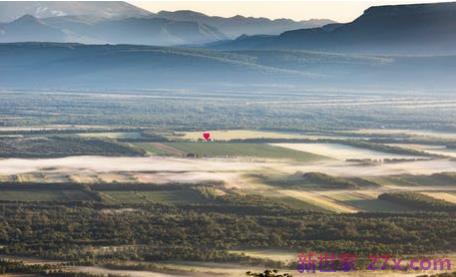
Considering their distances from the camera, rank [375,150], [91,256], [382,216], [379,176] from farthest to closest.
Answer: [375,150] → [379,176] → [382,216] → [91,256]

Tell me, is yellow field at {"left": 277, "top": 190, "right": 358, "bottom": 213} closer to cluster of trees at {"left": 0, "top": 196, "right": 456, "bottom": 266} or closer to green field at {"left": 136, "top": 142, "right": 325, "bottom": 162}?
cluster of trees at {"left": 0, "top": 196, "right": 456, "bottom": 266}

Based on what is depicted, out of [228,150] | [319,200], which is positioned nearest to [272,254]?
[319,200]

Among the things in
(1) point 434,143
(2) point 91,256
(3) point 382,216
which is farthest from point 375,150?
(2) point 91,256

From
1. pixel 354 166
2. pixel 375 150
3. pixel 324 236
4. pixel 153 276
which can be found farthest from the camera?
pixel 375 150

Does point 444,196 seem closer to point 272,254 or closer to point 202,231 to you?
point 202,231

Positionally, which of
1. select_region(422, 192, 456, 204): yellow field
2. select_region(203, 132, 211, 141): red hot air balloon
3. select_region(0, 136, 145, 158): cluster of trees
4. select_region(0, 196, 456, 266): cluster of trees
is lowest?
select_region(203, 132, 211, 141): red hot air balloon

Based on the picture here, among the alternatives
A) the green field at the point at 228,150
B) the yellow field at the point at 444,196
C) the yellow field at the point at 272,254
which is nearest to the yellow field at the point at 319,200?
Result: the yellow field at the point at 444,196

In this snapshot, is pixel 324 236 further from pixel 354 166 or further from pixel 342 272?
pixel 354 166

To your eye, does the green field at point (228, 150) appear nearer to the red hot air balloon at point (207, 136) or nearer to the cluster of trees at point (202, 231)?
the red hot air balloon at point (207, 136)

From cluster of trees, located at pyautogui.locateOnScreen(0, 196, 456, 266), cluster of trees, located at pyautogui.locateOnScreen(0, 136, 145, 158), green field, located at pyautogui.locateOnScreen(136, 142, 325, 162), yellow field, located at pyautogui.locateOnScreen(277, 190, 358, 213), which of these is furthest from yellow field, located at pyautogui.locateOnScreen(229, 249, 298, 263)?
cluster of trees, located at pyautogui.locateOnScreen(0, 136, 145, 158)
